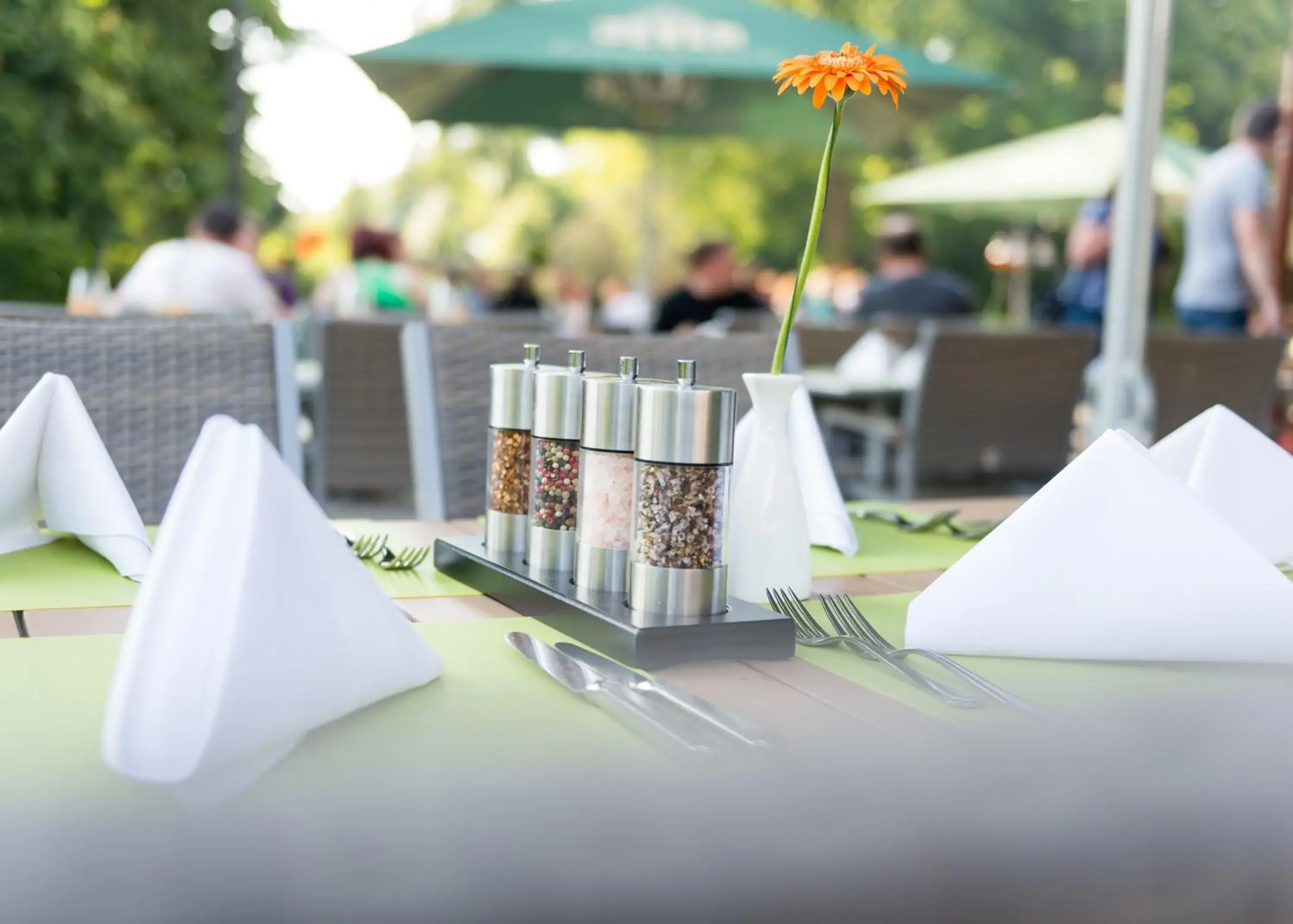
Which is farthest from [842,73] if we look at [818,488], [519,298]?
[519,298]

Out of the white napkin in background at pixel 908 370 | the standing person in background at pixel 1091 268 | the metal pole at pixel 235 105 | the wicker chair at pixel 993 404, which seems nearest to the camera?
the wicker chair at pixel 993 404

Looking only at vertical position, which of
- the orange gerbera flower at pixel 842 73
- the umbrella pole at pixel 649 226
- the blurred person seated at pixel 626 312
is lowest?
the blurred person seated at pixel 626 312

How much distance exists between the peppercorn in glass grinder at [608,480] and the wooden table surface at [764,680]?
3.8 inches

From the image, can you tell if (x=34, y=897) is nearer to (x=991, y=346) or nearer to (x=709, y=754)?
(x=709, y=754)

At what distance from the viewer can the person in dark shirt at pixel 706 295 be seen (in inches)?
225

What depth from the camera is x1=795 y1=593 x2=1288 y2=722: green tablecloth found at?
929mm

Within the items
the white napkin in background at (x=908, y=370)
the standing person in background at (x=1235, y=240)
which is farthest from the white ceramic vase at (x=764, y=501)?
the standing person in background at (x=1235, y=240)

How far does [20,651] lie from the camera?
967 millimetres

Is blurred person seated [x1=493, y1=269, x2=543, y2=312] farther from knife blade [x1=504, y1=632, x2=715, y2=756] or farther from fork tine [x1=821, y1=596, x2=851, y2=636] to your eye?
knife blade [x1=504, y1=632, x2=715, y2=756]

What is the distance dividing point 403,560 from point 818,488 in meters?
0.46

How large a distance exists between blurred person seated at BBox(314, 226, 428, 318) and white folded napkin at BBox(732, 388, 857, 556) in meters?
5.06

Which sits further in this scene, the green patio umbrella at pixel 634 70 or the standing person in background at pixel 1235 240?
the green patio umbrella at pixel 634 70

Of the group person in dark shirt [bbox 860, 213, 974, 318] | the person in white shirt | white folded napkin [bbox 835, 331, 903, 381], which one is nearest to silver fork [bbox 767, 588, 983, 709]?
white folded napkin [bbox 835, 331, 903, 381]

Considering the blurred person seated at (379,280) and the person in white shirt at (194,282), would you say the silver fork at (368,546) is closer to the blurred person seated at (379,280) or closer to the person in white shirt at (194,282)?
the person in white shirt at (194,282)
